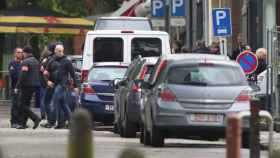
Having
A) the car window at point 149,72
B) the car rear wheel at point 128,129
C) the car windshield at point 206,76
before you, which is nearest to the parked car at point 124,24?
the car window at point 149,72

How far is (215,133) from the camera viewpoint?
17672 mm

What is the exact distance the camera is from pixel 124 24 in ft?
97.1

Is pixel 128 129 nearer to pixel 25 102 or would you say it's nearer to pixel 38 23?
pixel 25 102

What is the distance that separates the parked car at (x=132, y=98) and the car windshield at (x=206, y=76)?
7.48 feet

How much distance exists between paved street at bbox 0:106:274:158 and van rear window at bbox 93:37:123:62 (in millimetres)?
4338

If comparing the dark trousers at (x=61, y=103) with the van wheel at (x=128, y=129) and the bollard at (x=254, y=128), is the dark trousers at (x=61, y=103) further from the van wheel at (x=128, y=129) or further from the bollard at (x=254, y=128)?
the bollard at (x=254, y=128)

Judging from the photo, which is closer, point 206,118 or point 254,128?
point 254,128

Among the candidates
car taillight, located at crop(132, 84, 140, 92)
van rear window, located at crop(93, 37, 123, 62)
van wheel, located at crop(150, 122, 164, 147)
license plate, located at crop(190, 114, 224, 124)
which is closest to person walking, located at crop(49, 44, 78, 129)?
van rear window, located at crop(93, 37, 123, 62)

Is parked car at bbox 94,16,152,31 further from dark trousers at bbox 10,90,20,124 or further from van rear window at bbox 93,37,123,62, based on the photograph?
dark trousers at bbox 10,90,20,124

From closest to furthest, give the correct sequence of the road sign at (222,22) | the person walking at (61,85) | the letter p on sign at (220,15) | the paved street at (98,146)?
the paved street at (98,146)
the person walking at (61,85)
the road sign at (222,22)
the letter p on sign at (220,15)

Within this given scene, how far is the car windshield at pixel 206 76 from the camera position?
17.7 metres

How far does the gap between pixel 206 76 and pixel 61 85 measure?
6.21 meters

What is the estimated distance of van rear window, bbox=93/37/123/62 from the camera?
26.2m

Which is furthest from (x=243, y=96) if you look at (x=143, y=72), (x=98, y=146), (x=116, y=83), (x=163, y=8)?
(x=163, y=8)
